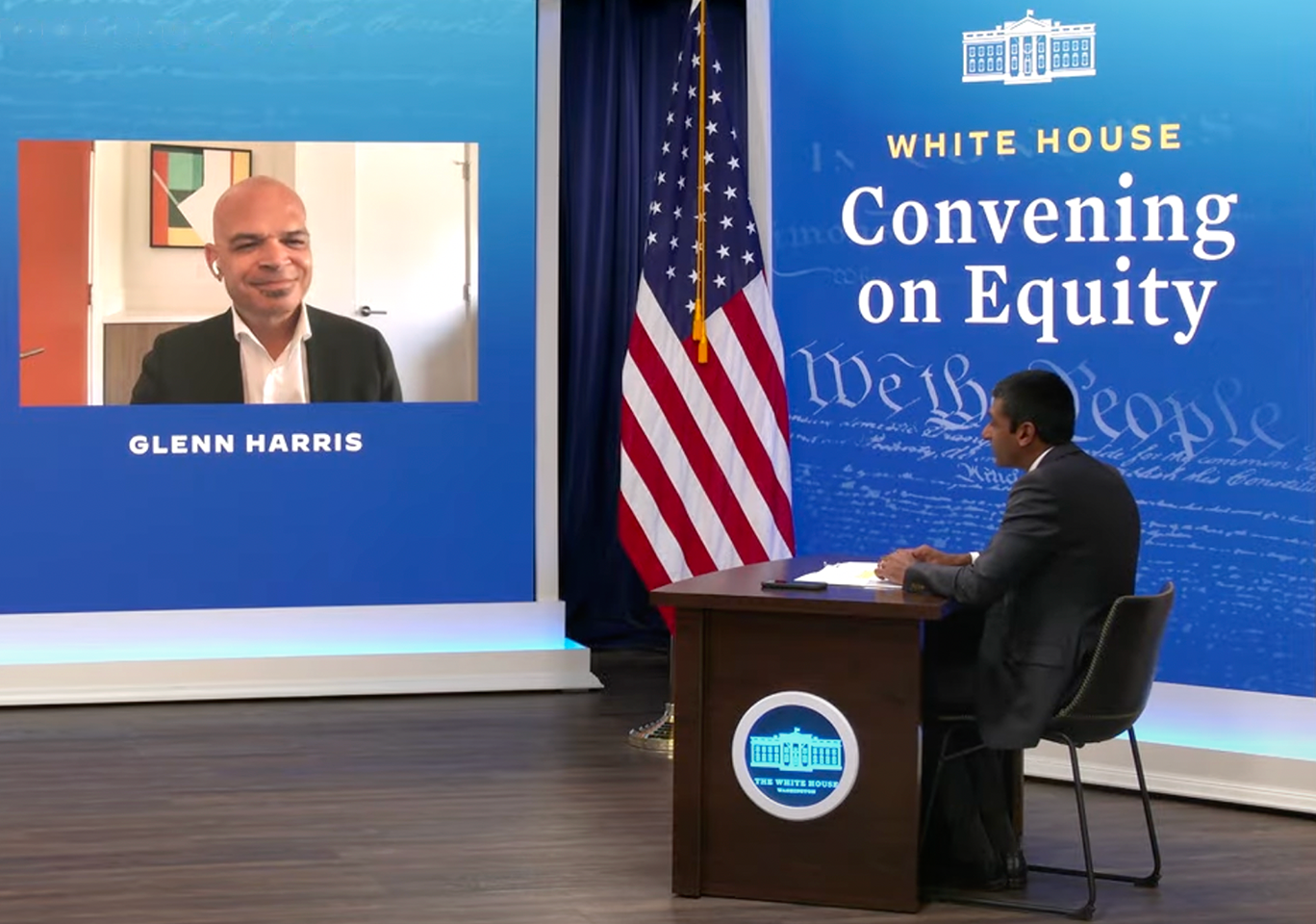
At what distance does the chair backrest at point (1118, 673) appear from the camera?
14.5 ft

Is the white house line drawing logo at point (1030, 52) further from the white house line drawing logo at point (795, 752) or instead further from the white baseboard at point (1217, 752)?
the white house line drawing logo at point (795, 752)

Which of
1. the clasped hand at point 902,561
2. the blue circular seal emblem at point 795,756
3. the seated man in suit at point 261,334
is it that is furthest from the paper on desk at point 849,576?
the seated man in suit at point 261,334

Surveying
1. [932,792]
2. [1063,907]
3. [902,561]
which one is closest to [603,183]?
[902,561]

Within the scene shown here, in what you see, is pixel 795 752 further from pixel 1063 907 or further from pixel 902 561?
pixel 1063 907

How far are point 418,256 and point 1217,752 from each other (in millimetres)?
3742

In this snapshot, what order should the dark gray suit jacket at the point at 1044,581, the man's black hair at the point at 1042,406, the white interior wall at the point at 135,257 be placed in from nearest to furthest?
the dark gray suit jacket at the point at 1044,581
the man's black hair at the point at 1042,406
the white interior wall at the point at 135,257

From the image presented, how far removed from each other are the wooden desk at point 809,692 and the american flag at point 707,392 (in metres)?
1.88

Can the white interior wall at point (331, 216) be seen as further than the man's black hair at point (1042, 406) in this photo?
Yes

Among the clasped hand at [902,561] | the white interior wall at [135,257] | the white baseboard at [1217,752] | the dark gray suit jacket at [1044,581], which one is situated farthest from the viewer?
the white interior wall at [135,257]

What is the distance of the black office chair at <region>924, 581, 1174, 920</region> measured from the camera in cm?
443

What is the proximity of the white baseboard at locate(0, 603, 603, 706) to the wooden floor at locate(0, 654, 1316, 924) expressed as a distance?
157mm

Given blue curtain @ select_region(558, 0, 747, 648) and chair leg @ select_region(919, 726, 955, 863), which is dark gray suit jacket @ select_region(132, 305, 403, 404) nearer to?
blue curtain @ select_region(558, 0, 747, 648)

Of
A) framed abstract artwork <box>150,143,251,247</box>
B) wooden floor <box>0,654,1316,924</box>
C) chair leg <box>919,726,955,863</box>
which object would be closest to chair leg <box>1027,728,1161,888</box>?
wooden floor <box>0,654,1316,924</box>

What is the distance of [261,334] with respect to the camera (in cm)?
745
